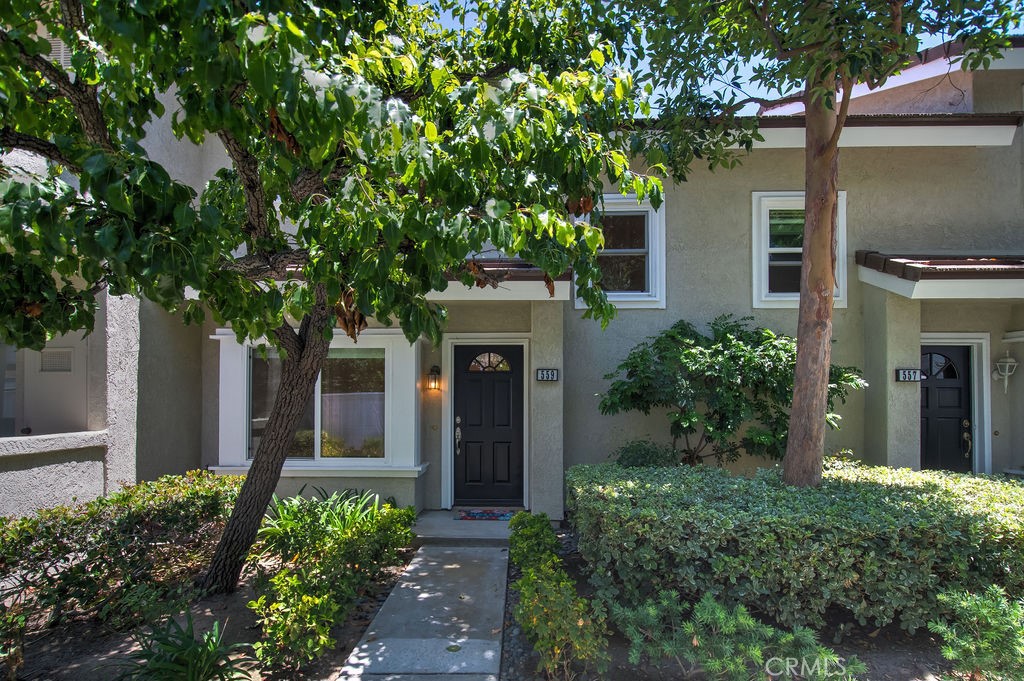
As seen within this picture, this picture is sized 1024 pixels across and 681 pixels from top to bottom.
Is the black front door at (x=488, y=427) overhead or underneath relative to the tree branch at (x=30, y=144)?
underneath

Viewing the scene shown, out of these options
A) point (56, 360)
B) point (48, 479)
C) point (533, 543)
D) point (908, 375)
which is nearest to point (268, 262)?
point (533, 543)

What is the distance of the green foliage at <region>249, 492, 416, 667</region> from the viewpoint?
404cm

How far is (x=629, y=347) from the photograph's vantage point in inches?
332

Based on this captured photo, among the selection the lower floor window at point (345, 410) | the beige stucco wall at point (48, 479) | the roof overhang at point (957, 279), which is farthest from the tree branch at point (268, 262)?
the roof overhang at point (957, 279)

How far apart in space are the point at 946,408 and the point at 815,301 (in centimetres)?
475

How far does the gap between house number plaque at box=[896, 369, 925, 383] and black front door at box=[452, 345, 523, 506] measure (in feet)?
15.6

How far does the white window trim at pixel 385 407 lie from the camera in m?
7.89

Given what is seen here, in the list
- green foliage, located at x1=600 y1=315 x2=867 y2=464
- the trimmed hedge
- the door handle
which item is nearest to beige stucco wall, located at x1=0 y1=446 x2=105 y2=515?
the trimmed hedge

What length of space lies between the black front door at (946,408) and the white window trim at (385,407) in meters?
6.90

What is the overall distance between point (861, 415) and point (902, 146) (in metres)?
3.54

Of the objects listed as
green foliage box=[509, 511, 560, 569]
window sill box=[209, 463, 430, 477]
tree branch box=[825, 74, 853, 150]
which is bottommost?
green foliage box=[509, 511, 560, 569]

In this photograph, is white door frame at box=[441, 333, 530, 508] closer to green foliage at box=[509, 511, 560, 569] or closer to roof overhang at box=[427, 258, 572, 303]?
roof overhang at box=[427, 258, 572, 303]

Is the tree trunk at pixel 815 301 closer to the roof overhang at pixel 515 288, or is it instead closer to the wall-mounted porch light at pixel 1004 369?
the roof overhang at pixel 515 288

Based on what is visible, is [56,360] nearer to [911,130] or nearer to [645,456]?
[645,456]
